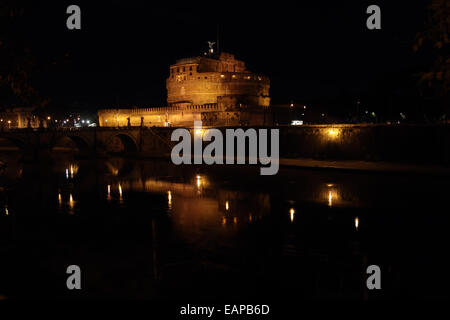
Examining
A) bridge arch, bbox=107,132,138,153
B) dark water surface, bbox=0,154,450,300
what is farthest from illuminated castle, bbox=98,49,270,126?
dark water surface, bbox=0,154,450,300

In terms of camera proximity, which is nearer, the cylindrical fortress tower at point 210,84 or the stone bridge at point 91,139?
the stone bridge at point 91,139

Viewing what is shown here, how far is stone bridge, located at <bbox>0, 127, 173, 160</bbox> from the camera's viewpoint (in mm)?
52719

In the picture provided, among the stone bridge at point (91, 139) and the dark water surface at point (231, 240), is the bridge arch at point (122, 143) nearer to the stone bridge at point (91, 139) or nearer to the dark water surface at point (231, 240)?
the stone bridge at point (91, 139)

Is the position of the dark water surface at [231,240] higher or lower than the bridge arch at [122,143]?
lower

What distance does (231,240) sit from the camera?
12.6 meters

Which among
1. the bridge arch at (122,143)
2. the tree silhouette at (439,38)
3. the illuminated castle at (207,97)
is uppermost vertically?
the illuminated castle at (207,97)

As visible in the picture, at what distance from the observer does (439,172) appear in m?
27.1

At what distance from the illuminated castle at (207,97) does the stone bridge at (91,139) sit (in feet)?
34.7

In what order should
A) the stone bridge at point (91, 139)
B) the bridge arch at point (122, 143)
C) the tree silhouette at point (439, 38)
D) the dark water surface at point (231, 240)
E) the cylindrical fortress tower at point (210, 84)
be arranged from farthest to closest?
the cylindrical fortress tower at point (210, 84) → the bridge arch at point (122, 143) → the stone bridge at point (91, 139) → the dark water surface at point (231, 240) → the tree silhouette at point (439, 38)

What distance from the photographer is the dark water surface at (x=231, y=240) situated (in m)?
8.75

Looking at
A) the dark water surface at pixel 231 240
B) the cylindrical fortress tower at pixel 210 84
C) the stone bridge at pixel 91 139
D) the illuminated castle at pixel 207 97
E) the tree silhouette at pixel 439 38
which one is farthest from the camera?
the cylindrical fortress tower at pixel 210 84

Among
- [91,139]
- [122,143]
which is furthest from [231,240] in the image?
[122,143]

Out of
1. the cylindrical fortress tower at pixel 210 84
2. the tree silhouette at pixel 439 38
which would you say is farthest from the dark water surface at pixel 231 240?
the cylindrical fortress tower at pixel 210 84
